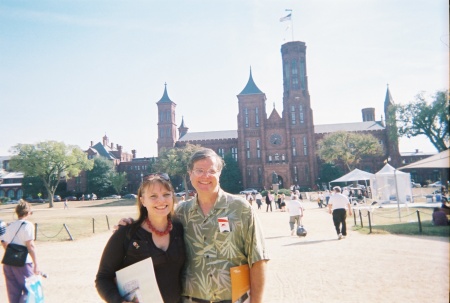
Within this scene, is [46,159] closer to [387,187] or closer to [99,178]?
[99,178]

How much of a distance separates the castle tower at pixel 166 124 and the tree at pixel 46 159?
2667 cm

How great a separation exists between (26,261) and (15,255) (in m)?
0.20

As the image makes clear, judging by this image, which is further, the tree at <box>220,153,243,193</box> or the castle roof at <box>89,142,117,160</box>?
the castle roof at <box>89,142,117,160</box>

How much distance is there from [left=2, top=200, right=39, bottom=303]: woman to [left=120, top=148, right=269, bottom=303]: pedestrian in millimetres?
3449

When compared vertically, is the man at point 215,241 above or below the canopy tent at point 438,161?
below

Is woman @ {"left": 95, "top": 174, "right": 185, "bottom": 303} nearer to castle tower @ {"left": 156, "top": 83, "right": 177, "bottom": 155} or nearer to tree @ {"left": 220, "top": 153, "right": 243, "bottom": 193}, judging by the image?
tree @ {"left": 220, "top": 153, "right": 243, "bottom": 193}

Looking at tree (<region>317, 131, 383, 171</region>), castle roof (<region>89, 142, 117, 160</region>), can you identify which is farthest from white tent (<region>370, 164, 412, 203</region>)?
castle roof (<region>89, 142, 117, 160</region>)

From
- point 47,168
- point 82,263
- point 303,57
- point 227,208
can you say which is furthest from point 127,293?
point 303,57

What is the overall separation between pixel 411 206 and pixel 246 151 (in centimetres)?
4809

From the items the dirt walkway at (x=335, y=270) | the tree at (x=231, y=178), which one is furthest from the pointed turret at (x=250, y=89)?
the dirt walkway at (x=335, y=270)

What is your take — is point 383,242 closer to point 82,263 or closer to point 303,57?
point 82,263

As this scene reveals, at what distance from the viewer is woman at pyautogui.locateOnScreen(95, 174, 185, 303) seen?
274cm

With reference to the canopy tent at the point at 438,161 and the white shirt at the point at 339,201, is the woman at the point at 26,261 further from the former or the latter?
the white shirt at the point at 339,201

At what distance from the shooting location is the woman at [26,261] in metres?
5.10
